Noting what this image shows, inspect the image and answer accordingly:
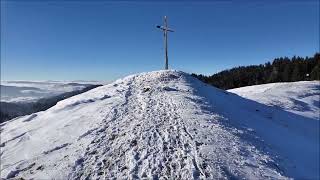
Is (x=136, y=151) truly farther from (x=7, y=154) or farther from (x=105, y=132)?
(x=7, y=154)

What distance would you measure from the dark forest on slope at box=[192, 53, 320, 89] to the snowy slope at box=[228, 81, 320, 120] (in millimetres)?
68644

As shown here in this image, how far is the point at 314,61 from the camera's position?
409 ft

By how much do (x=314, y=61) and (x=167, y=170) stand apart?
12796 centimetres

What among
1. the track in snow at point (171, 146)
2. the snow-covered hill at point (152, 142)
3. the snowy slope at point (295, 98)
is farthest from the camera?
the snowy slope at point (295, 98)

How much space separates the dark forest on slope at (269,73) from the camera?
120 metres

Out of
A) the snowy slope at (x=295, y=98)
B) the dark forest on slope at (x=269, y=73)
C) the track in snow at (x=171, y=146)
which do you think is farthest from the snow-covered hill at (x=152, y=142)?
the dark forest on slope at (x=269, y=73)

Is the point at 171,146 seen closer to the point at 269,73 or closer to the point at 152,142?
the point at 152,142

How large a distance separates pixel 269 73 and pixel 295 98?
114167 millimetres

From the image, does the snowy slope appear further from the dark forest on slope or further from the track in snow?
the dark forest on slope

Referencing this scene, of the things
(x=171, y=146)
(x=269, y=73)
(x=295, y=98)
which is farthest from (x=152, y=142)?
(x=269, y=73)

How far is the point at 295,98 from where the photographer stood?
38594mm

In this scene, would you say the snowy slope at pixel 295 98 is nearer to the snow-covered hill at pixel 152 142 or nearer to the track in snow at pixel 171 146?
the snow-covered hill at pixel 152 142

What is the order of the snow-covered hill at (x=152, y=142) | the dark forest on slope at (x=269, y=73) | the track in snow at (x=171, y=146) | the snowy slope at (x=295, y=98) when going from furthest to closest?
the dark forest on slope at (x=269, y=73) < the snowy slope at (x=295, y=98) < the snow-covered hill at (x=152, y=142) < the track in snow at (x=171, y=146)

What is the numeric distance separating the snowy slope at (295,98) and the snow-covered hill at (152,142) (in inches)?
369
